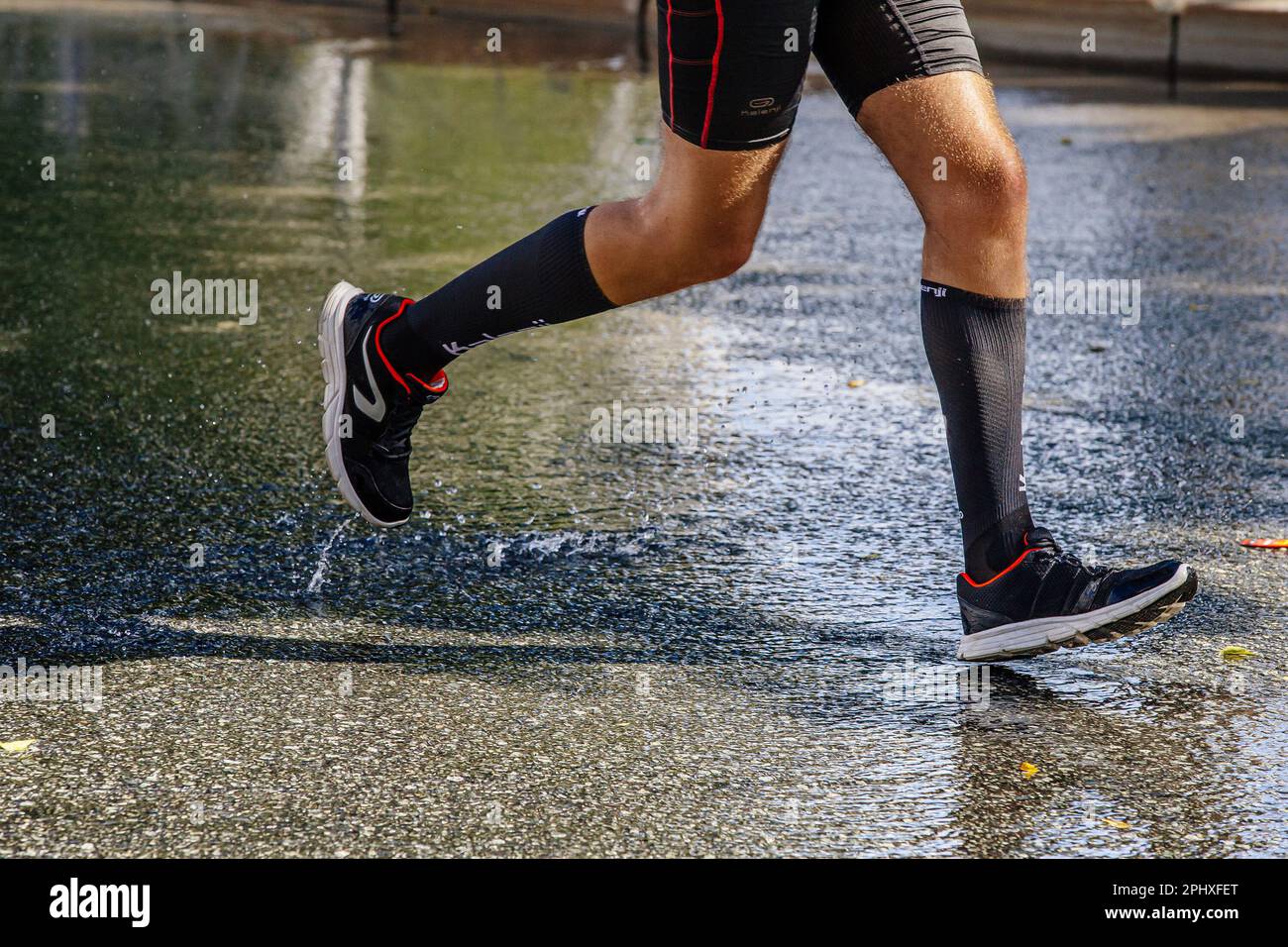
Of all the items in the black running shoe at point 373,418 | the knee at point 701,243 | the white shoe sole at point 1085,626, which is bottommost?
the white shoe sole at point 1085,626

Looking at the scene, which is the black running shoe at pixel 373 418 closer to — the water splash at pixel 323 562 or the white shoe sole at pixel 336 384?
the white shoe sole at pixel 336 384

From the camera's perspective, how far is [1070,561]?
3135 millimetres

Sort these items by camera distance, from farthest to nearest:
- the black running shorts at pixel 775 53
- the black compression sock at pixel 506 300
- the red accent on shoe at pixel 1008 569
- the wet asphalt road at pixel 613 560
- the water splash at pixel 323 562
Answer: the water splash at pixel 323 562 < the black compression sock at pixel 506 300 < the red accent on shoe at pixel 1008 569 < the black running shorts at pixel 775 53 < the wet asphalt road at pixel 613 560

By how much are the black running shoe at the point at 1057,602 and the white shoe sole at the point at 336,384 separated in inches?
45.5

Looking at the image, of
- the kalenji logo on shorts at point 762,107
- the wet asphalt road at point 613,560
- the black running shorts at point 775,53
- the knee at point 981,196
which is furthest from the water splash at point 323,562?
the knee at point 981,196

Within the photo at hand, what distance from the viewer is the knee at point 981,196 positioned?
3113 millimetres

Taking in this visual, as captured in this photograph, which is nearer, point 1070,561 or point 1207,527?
point 1070,561

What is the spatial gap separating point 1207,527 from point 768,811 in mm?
1727

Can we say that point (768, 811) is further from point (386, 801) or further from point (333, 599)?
point (333, 599)
